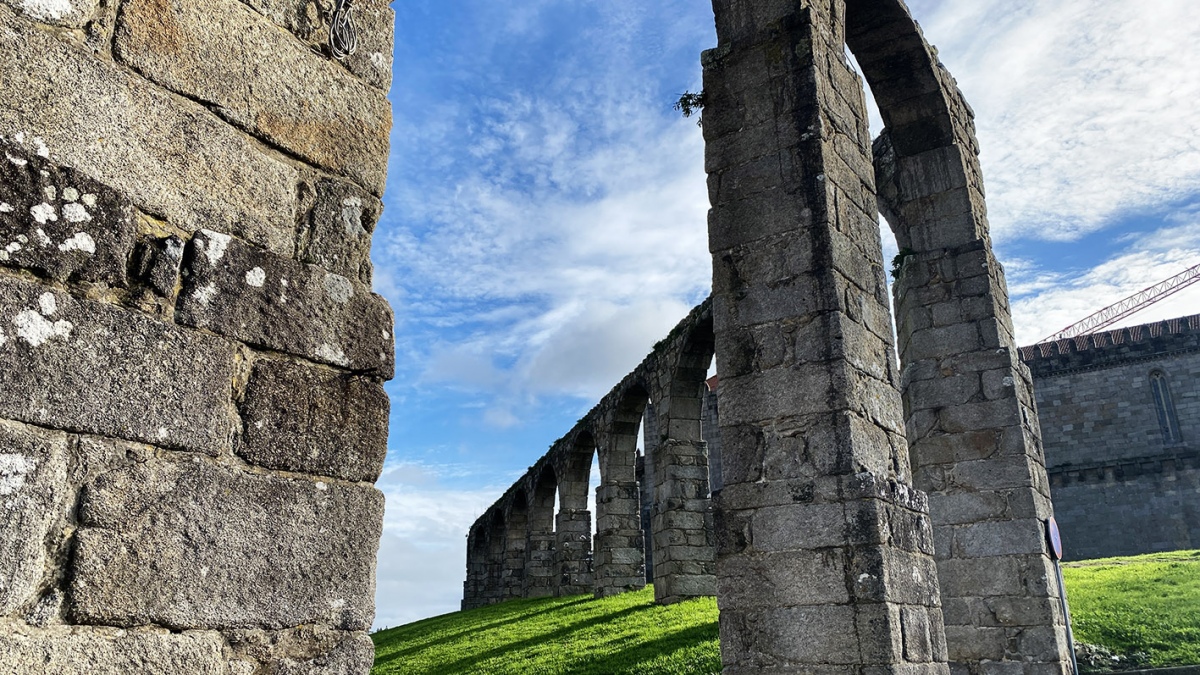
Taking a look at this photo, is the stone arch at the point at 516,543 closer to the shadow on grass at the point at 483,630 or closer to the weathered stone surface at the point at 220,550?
the shadow on grass at the point at 483,630

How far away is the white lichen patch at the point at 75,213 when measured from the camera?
6.10ft

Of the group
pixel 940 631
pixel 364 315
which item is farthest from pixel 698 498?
pixel 364 315

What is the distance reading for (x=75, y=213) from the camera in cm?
187

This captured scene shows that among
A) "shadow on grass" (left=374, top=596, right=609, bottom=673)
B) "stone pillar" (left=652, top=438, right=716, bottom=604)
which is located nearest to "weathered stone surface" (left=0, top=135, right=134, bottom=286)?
"shadow on grass" (left=374, top=596, right=609, bottom=673)

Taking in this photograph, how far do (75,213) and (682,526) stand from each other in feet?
48.5

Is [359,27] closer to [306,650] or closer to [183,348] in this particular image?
[183,348]

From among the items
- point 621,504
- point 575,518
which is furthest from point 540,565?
point 621,504

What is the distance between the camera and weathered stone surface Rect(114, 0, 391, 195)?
2115 mm

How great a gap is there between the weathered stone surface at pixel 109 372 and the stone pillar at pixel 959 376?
309 inches

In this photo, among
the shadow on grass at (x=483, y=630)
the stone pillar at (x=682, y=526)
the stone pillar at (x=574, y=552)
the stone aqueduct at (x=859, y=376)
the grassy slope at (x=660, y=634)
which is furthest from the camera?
the stone pillar at (x=574, y=552)

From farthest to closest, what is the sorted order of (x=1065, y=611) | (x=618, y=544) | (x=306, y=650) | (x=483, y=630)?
(x=618, y=544) → (x=483, y=630) → (x=1065, y=611) → (x=306, y=650)

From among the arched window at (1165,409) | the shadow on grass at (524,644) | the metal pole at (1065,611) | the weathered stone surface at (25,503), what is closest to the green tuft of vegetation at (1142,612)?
the metal pole at (1065,611)

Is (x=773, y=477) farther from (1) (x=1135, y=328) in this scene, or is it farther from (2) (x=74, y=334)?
(1) (x=1135, y=328)

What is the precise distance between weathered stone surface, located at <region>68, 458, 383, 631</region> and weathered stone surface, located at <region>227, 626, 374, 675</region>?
0.08 feet
